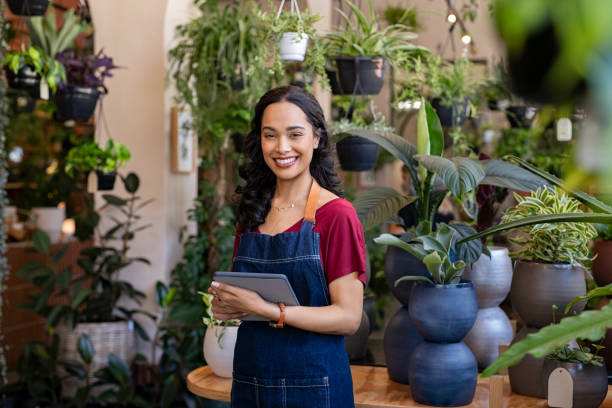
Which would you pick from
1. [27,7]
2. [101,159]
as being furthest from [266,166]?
[101,159]

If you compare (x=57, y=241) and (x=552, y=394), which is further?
(x=57, y=241)

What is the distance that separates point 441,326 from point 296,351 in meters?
0.44

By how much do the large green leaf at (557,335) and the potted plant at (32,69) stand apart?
3.24 m

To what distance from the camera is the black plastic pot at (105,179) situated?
13.5ft

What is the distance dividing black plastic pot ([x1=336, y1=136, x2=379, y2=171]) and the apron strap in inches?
65.9

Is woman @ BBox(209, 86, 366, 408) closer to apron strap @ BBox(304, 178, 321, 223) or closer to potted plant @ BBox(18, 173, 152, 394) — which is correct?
apron strap @ BBox(304, 178, 321, 223)

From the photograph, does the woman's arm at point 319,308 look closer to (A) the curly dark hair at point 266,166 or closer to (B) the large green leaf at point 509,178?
(A) the curly dark hair at point 266,166

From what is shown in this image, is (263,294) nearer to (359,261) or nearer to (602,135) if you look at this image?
(359,261)

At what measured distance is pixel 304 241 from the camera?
170cm

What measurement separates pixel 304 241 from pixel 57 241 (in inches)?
201

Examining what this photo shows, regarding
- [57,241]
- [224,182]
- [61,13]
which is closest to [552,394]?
[224,182]

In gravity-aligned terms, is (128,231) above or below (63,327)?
above

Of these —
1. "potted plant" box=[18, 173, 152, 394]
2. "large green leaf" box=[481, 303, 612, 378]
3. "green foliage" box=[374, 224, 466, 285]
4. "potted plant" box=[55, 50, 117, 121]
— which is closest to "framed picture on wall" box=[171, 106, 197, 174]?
"potted plant" box=[18, 173, 152, 394]

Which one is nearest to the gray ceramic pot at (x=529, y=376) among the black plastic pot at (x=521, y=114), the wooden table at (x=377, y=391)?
the wooden table at (x=377, y=391)
